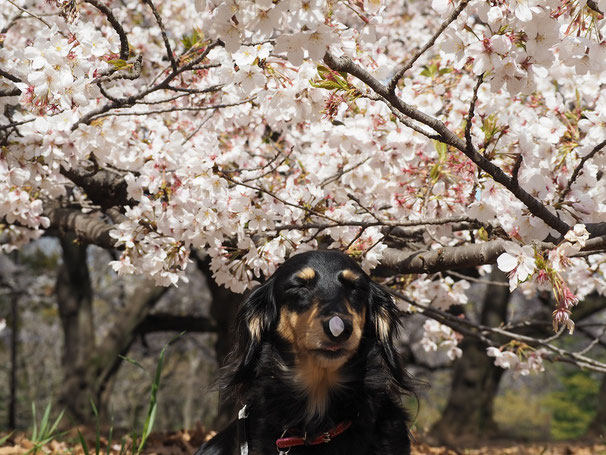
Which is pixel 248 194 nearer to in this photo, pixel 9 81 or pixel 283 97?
pixel 283 97

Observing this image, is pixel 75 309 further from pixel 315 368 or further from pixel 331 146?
pixel 315 368

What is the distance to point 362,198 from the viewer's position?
415 centimetres

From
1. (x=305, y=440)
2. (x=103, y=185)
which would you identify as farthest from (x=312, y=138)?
(x=305, y=440)

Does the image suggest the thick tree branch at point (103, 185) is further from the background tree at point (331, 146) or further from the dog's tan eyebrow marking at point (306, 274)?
the dog's tan eyebrow marking at point (306, 274)

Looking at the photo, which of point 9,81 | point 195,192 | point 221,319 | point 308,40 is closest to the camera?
point 308,40

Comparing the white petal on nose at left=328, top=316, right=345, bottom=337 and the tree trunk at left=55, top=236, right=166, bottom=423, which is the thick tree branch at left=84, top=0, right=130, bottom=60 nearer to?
the white petal on nose at left=328, top=316, right=345, bottom=337

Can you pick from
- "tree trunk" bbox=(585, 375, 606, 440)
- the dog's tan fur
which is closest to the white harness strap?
the dog's tan fur

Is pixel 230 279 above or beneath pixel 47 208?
beneath

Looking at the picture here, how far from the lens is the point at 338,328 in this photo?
2422mm

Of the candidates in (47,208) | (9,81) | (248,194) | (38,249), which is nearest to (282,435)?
(248,194)

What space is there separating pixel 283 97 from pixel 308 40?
3.23 feet

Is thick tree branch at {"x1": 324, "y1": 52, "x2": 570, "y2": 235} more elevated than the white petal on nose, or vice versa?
thick tree branch at {"x1": 324, "y1": 52, "x2": 570, "y2": 235}

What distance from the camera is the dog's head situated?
251cm

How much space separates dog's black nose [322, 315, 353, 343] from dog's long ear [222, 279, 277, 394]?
0.48m
